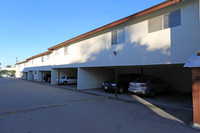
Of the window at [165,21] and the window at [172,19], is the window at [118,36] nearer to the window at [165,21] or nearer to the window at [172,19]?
the window at [165,21]

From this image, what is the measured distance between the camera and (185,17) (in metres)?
6.62

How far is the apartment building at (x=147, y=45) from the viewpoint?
6570 millimetres

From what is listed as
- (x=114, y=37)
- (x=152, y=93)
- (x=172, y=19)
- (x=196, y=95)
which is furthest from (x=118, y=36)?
(x=196, y=95)

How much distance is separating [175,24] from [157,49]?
161cm

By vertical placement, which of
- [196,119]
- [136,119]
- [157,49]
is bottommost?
[136,119]

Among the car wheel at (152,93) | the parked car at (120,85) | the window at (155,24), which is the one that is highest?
the window at (155,24)

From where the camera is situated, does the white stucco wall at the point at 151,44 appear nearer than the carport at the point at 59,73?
Yes

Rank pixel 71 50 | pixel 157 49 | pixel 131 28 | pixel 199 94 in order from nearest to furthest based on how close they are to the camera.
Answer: pixel 199 94, pixel 157 49, pixel 131 28, pixel 71 50

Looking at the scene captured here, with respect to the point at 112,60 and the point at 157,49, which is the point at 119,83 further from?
the point at 157,49

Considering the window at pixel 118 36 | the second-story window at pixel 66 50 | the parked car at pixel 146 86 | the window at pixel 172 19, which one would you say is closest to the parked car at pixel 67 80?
the second-story window at pixel 66 50

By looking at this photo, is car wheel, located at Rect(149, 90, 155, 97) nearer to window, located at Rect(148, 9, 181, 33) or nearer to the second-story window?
window, located at Rect(148, 9, 181, 33)

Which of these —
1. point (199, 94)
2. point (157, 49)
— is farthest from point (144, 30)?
point (199, 94)

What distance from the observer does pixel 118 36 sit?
9984 mm

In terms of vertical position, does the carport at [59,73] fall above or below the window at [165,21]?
below
